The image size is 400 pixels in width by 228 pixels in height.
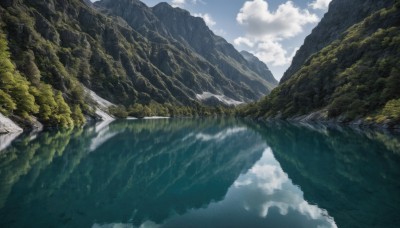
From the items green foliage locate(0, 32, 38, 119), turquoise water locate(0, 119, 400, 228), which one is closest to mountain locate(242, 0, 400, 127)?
Result: turquoise water locate(0, 119, 400, 228)

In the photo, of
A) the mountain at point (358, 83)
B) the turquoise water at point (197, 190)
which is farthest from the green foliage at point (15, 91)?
the mountain at point (358, 83)

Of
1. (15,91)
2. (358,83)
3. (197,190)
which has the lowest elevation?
(197,190)

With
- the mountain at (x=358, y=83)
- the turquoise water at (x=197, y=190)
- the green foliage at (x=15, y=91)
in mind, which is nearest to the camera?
the turquoise water at (x=197, y=190)

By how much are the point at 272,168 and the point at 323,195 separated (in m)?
14.5

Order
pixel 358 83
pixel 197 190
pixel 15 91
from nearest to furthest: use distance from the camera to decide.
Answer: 1. pixel 197 190
2. pixel 15 91
3. pixel 358 83

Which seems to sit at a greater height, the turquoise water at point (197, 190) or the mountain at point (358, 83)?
the mountain at point (358, 83)

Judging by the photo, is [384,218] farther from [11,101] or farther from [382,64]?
[382,64]

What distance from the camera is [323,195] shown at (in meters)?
25.0

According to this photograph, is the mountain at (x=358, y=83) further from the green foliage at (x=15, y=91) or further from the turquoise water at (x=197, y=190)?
the green foliage at (x=15, y=91)

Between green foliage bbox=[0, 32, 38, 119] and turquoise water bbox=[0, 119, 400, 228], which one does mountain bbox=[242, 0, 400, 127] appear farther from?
green foliage bbox=[0, 32, 38, 119]

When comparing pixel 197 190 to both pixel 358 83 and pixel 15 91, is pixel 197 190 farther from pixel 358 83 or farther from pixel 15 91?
pixel 358 83

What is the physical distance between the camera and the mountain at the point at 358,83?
101812 mm

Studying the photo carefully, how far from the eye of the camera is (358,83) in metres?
127

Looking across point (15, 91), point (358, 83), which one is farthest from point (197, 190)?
point (358, 83)
